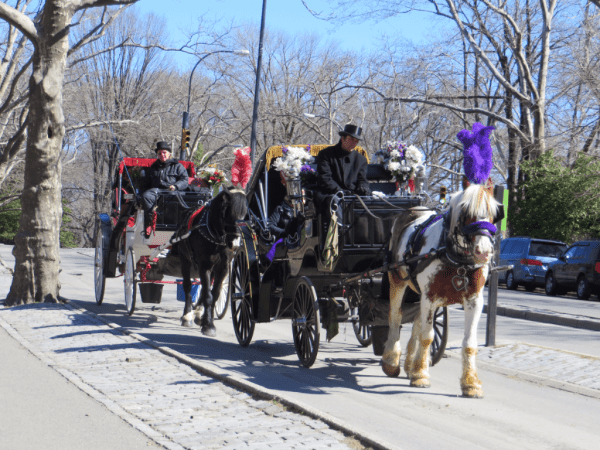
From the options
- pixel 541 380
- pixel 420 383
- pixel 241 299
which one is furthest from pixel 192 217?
pixel 541 380

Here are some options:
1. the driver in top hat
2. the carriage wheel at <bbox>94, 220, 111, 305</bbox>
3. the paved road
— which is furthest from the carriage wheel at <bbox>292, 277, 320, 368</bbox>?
the carriage wheel at <bbox>94, 220, 111, 305</bbox>

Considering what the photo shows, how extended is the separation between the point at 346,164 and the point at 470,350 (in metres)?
2.85

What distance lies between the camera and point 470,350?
628 centimetres

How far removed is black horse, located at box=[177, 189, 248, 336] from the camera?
978cm

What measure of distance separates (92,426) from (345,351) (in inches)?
167

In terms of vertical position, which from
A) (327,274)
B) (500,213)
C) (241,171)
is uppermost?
(241,171)

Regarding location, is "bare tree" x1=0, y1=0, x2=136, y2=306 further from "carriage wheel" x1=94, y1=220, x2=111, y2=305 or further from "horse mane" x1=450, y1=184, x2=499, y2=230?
"horse mane" x1=450, y1=184, x2=499, y2=230

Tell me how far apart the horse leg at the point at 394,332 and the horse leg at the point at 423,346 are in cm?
18

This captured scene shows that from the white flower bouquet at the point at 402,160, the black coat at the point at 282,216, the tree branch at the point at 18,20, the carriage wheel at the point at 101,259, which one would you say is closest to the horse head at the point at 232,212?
the black coat at the point at 282,216

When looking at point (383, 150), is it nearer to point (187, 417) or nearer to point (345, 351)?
point (345, 351)

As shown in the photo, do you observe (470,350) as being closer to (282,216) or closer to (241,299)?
(241,299)

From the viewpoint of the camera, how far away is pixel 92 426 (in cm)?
551

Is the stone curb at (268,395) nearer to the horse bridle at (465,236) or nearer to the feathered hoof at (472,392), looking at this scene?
the feathered hoof at (472,392)

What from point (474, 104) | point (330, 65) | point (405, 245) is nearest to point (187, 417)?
point (405, 245)
